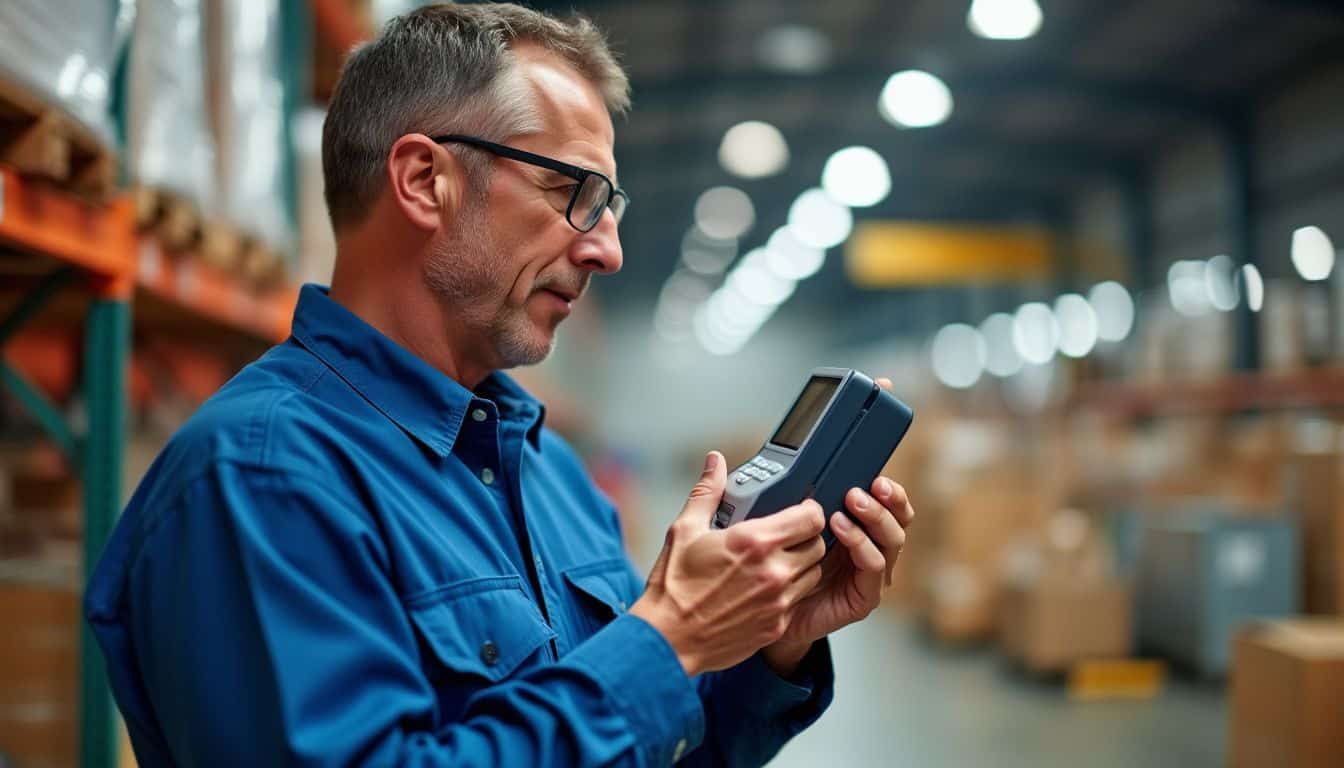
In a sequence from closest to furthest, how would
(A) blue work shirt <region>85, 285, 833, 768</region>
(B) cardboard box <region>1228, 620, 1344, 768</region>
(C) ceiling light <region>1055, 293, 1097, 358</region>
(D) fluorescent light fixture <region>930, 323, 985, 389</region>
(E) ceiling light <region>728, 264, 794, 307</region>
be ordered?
1. (A) blue work shirt <region>85, 285, 833, 768</region>
2. (B) cardboard box <region>1228, 620, 1344, 768</region>
3. (C) ceiling light <region>1055, 293, 1097, 358</region>
4. (E) ceiling light <region>728, 264, 794, 307</region>
5. (D) fluorescent light fixture <region>930, 323, 985, 389</region>

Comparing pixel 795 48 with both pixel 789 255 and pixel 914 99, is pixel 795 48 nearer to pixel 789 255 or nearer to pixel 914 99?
pixel 914 99

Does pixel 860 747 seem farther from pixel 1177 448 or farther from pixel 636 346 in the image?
pixel 636 346

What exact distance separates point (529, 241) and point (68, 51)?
1.39 meters

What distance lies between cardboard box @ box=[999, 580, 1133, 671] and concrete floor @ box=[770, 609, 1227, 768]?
9.2 inches

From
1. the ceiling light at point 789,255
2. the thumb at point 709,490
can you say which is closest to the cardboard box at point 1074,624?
the thumb at point 709,490

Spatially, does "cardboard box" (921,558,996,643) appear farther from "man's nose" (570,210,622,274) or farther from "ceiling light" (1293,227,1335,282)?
"man's nose" (570,210,622,274)

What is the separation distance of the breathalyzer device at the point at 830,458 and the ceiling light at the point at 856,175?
1033cm

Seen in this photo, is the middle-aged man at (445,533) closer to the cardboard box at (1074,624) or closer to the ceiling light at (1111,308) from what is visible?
the cardboard box at (1074,624)

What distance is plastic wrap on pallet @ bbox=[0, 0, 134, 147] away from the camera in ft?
6.50

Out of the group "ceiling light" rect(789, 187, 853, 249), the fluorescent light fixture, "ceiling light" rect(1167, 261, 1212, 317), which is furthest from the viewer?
the fluorescent light fixture

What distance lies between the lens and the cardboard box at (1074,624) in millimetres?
6984

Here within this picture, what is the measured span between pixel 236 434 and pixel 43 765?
2.52m

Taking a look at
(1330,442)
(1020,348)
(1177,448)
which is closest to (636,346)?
(1020,348)

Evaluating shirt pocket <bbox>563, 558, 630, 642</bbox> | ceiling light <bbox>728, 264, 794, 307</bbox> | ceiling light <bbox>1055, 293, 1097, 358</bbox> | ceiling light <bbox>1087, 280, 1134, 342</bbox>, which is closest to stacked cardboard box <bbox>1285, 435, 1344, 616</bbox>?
shirt pocket <bbox>563, 558, 630, 642</bbox>
